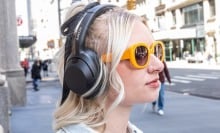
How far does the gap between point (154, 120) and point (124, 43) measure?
29.6 ft

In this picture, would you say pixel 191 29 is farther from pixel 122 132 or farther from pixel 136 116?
pixel 122 132

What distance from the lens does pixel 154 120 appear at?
1056 centimetres

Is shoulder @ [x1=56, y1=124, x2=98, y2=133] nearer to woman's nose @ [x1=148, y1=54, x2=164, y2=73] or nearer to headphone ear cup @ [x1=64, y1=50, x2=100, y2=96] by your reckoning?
headphone ear cup @ [x1=64, y1=50, x2=100, y2=96]

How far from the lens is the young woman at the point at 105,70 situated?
1.71 metres

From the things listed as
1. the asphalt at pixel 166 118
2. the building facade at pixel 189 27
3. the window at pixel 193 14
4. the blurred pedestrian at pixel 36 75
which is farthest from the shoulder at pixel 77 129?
the window at pixel 193 14

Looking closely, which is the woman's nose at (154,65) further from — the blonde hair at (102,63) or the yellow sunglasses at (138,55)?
the blonde hair at (102,63)

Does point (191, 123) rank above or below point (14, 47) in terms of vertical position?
Result: below

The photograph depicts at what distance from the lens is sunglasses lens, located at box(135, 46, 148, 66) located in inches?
67.9

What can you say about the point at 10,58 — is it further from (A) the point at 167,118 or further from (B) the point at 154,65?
(B) the point at 154,65

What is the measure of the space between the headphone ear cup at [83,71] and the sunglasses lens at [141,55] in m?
0.16

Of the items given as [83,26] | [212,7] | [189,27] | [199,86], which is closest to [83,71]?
[83,26]

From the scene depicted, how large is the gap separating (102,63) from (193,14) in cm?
5710

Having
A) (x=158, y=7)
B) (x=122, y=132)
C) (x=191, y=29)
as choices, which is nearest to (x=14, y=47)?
(x=122, y=132)

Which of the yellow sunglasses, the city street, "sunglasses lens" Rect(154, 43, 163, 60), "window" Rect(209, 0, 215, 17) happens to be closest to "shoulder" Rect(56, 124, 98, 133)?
the yellow sunglasses
